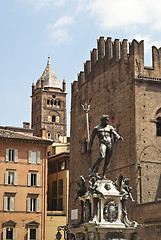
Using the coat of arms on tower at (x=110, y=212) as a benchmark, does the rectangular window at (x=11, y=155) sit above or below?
above

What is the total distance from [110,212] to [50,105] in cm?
8061

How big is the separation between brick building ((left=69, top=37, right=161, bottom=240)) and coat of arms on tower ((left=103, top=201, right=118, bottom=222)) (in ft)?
53.4

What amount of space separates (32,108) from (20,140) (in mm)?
52947

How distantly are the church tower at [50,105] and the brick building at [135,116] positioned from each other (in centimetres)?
5395

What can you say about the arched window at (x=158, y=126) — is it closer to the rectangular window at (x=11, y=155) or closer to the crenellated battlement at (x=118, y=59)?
the crenellated battlement at (x=118, y=59)

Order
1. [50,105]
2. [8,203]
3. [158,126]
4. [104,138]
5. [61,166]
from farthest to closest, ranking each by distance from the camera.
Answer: [50,105] → [61,166] → [8,203] → [158,126] → [104,138]

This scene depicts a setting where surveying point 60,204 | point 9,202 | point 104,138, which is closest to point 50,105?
point 60,204

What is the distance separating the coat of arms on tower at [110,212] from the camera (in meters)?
12.0

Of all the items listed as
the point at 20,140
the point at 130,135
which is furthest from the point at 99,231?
the point at 20,140

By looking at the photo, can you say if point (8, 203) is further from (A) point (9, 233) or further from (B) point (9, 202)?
(A) point (9, 233)

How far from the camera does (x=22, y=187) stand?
41062 millimetres

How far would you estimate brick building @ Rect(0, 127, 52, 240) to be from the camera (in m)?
40.0

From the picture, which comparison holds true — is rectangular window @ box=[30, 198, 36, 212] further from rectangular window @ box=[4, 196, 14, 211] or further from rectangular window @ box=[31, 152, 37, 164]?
rectangular window @ box=[31, 152, 37, 164]

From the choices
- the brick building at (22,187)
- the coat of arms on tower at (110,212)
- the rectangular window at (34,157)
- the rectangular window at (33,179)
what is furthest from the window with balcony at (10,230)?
the coat of arms on tower at (110,212)
